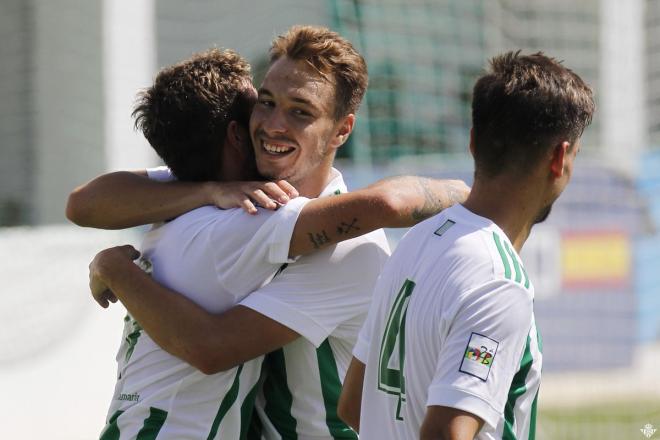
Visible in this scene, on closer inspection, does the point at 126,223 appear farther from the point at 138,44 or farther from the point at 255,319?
the point at 138,44

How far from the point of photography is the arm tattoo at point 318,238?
2.80 metres

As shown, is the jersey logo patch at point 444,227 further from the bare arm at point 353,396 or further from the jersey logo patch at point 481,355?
the bare arm at point 353,396

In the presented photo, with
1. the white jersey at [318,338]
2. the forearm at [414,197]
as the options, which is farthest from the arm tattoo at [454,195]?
the white jersey at [318,338]

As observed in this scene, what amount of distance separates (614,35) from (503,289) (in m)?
10.0

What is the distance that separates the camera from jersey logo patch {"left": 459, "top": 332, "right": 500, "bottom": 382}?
2.13 meters

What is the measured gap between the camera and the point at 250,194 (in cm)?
290

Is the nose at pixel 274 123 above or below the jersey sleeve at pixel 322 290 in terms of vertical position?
above

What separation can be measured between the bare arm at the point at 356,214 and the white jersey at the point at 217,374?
0.13 ft

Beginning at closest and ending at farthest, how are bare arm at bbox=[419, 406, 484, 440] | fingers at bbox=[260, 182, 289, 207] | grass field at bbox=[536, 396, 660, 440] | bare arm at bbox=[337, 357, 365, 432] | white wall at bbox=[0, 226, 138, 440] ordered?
bare arm at bbox=[419, 406, 484, 440], bare arm at bbox=[337, 357, 365, 432], fingers at bbox=[260, 182, 289, 207], white wall at bbox=[0, 226, 138, 440], grass field at bbox=[536, 396, 660, 440]

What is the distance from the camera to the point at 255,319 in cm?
279

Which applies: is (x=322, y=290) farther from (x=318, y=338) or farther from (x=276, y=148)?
(x=276, y=148)

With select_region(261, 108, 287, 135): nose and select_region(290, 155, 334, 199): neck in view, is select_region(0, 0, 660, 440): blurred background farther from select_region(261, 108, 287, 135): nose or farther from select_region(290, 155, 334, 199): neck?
select_region(261, 108, 287, 135): nose

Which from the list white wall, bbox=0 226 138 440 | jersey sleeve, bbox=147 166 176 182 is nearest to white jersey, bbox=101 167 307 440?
jersey sleeve, bbox=147 166 176 182

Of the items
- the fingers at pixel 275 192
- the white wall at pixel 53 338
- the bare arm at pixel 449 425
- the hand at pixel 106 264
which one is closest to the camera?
the bare arm at pixel 449 425
